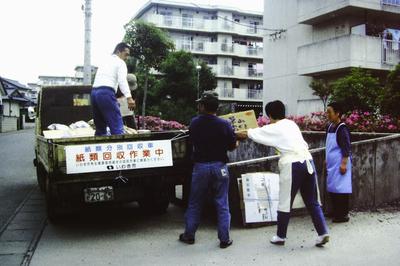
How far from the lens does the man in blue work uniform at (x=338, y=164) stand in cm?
616

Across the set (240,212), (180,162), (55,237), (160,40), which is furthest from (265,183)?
(160,40)

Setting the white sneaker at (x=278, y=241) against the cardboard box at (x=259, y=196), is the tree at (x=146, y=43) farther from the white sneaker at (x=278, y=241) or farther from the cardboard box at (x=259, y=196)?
the white sneaker at (x=278, y=241)

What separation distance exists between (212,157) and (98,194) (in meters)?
1.60

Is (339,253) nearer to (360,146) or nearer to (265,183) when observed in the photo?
(265,183)

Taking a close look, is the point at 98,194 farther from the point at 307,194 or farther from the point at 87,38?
the point at 87,38

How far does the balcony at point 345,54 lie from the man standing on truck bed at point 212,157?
639 inches

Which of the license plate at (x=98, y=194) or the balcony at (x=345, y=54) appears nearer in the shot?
the license plate at (x=98, y=194)

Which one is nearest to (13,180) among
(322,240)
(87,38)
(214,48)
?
(87,38)

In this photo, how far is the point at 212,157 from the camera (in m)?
5.27

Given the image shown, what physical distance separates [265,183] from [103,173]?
2.21 meters

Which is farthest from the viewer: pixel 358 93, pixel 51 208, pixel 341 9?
pixel 341 9

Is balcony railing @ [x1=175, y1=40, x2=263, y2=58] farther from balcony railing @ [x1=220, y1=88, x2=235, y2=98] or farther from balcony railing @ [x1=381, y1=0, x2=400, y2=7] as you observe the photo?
balcony railing @ [x1=381, y1=0, x2=400, y2=7]

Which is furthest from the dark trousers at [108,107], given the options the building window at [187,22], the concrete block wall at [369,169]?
the building window at [187,22]

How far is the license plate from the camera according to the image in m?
5.73
